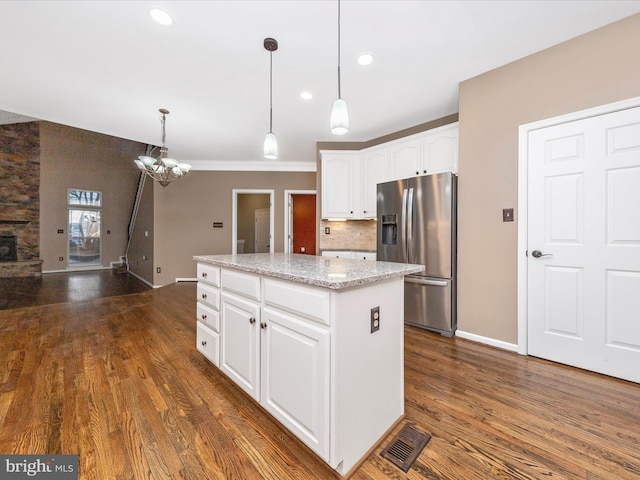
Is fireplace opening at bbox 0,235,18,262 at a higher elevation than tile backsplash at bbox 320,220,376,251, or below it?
below

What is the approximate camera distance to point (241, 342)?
A: 5.62 ft

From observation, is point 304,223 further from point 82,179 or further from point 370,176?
point 82,179

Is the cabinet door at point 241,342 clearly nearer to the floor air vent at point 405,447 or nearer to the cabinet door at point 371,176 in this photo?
the floor air vent at point 405,447

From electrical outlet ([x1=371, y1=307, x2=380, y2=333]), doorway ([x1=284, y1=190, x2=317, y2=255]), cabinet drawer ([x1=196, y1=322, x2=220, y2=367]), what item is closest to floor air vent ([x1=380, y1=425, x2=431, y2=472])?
electrical outlet ([x1=371, y1=307, x2=380, y2=333])

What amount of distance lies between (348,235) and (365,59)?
2.58 metres

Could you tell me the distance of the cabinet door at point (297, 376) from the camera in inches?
46.4

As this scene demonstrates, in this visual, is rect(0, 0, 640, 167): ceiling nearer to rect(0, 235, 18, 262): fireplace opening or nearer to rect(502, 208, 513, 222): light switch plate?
rect(502, 208, 513, 222): light switch plate

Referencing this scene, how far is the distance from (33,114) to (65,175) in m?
5.46

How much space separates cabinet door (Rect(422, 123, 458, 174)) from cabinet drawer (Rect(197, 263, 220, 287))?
8.83 ft

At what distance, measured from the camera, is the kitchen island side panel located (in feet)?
3.80

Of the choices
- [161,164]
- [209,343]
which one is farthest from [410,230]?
[161,164]

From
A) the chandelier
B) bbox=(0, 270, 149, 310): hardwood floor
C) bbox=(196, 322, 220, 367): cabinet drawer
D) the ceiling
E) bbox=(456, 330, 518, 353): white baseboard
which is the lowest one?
bbox=(0, 270, 149, 310): hardwood floor

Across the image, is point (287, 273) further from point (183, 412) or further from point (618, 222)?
point (618, 222)

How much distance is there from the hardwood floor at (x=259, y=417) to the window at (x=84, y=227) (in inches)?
283
